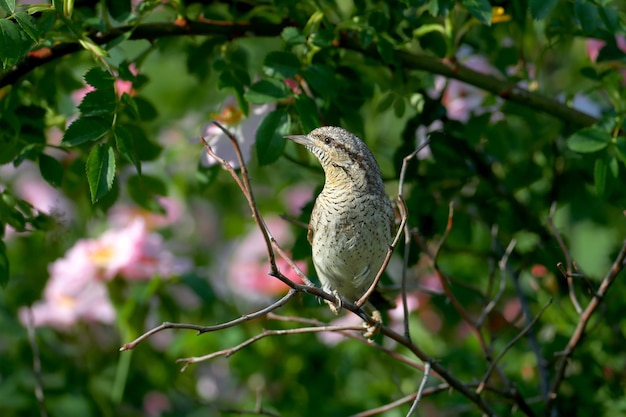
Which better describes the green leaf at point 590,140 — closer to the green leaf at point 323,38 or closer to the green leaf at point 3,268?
the green leaf at point 323,38

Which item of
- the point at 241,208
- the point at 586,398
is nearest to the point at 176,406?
the point at 241,208

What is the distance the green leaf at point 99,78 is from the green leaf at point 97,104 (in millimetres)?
27

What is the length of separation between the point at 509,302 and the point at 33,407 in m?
1.84

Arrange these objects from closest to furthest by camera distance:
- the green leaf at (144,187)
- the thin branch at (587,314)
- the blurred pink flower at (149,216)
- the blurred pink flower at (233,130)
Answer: the thin branch at (587,314), the blurred pink flower at (233,130), the green leaf at (144,187), the blurred pink flower at (149,216)

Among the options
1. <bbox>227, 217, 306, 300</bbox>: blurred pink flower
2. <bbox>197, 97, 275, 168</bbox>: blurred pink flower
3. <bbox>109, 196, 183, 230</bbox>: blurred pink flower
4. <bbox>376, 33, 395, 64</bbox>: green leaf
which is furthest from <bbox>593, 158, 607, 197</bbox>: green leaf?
<bbox>109, 196, 183, 230</bbox>: blurred pink flower

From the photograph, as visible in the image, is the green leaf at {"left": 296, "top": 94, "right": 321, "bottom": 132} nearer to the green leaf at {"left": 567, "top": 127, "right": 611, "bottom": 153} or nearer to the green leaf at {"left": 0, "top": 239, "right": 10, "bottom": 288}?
the green leaf at {"left": 567, "top": 127, "right": 611, "bottom": 153}

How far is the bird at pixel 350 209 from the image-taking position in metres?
1.92

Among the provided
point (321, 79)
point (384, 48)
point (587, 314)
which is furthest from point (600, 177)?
point (321, 79)

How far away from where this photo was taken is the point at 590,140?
6.89 ft

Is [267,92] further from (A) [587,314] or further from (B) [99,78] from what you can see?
(A) [587,314]

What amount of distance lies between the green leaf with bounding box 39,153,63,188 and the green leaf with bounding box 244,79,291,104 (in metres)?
0.49

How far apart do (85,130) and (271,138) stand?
42cm

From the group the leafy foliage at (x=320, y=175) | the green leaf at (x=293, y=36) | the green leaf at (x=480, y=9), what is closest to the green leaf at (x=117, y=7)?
the leafy foliage at (x=320, y=175)

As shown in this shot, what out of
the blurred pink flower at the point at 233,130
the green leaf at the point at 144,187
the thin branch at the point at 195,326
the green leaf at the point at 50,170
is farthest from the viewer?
the green leaf at the point at 144,187
